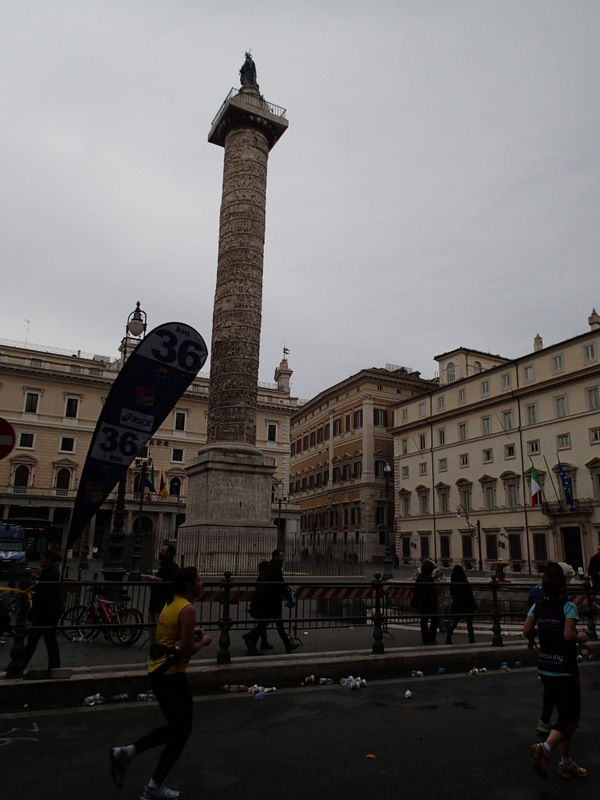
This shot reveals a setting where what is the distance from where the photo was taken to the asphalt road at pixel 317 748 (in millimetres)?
4227

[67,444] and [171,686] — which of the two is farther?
[67,444]

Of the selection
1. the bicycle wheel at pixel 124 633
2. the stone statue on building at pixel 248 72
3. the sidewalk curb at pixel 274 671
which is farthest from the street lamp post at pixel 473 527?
the bicycle wheel at pixel 124 633

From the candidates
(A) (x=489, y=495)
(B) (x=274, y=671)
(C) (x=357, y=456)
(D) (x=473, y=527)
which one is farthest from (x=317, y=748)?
(C) (x=357, y=456)

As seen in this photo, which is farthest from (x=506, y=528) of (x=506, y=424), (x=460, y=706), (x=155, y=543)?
(x=460, y=706)

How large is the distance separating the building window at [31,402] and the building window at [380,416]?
29788 mm

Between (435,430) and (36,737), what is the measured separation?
45495mm

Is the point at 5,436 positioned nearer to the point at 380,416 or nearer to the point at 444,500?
the point at 444,500

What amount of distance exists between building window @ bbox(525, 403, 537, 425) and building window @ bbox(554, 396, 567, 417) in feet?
5.74

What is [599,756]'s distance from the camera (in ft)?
16.2

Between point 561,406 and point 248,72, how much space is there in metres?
26.4

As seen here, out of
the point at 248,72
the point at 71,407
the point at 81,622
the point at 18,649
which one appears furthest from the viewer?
the point at 71,407

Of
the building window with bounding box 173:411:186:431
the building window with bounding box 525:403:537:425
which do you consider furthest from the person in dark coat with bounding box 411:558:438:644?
the building window with bounding box 173:411:186:431

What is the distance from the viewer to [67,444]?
49.1 m

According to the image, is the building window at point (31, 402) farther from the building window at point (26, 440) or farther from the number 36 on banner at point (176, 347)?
the number 36 on banner at point (176, 347)
